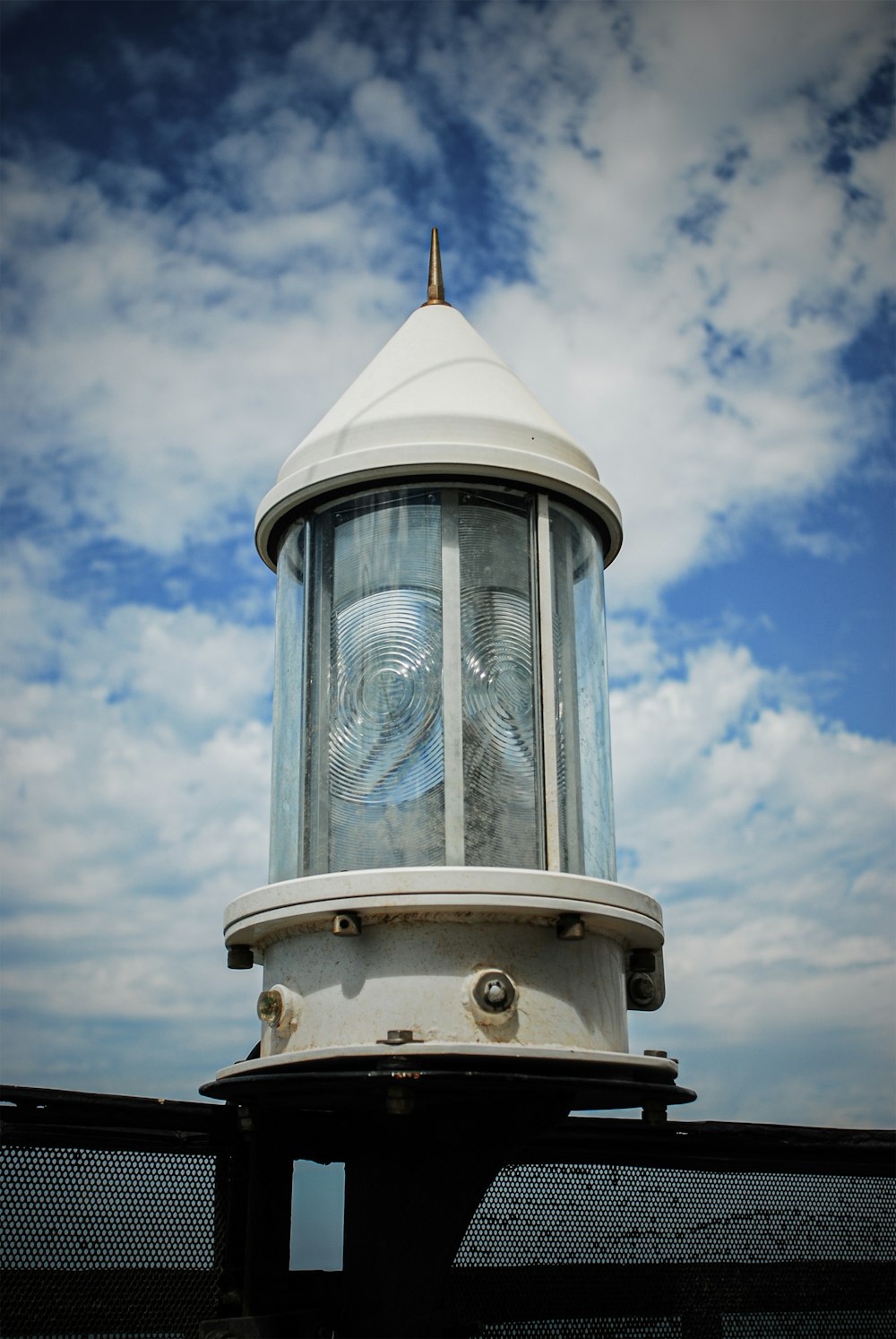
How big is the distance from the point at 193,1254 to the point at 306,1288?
17.2 inches

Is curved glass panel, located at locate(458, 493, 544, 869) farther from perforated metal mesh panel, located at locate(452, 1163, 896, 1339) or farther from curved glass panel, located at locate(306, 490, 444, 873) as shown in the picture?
perforated metal mesh panel, located at locate(452, 1163, 896, 1339)

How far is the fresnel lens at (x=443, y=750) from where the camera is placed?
399cm

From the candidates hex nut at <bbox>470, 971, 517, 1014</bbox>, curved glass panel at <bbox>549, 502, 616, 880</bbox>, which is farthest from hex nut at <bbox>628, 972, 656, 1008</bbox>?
hex nut at <bbox>470, 971, 517, 1014</bbox>

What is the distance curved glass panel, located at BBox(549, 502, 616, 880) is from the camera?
4551 millimetres

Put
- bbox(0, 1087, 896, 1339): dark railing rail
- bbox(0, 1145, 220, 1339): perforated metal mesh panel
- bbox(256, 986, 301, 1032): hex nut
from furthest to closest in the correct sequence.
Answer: bbox(256, 986, 301, 1032): hex nut, bbox(0, 1087, 896, 1339): dark railing rail, bbox(0, 1145, 220, 1339): perforated metal mesh panel

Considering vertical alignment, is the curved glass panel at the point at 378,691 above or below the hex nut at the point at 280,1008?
above

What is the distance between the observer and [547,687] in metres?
4.51

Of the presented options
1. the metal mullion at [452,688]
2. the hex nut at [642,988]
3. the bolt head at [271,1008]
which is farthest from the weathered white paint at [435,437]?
the bolt head at [271,1008]

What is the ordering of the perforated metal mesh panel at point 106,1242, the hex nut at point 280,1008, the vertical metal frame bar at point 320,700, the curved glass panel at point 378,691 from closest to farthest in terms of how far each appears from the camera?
the perforated metal mesh panel at point 106,1242 < the hex nut at point 280,1008 < the curved glass panel at point 378,691 < the vertical metal frame bar at point 320,700

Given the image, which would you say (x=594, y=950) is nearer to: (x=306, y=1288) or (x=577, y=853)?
(x=577, y=853)

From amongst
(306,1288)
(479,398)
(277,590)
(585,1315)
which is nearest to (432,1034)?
(306,1288)

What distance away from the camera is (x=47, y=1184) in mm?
3914

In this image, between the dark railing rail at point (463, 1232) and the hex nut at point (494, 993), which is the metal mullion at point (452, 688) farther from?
the dark railing rail at point (463, 1232)

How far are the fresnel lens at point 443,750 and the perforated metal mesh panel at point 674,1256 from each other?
84 centimetres
